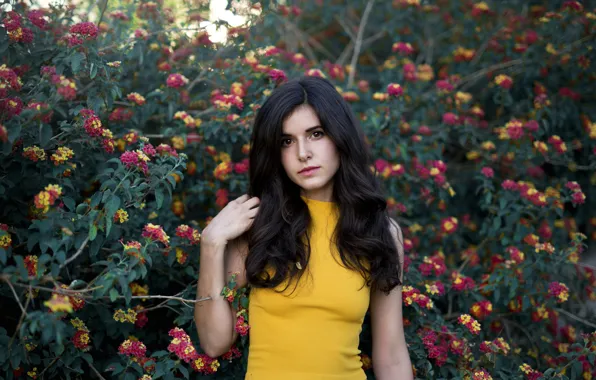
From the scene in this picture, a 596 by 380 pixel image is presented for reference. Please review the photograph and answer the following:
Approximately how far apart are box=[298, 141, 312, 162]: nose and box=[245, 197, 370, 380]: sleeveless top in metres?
0.31

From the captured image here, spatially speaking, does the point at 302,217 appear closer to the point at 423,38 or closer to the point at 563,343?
the point at 563,343

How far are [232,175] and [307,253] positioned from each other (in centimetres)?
80

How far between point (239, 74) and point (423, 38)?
1968 millimetres

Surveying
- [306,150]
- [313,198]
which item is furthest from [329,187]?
[306,150]

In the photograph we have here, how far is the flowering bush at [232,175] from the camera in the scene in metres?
1.69

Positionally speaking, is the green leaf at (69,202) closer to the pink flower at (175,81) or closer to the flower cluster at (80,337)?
the flower cluster at (80,337)

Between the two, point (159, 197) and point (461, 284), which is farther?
point (461, 284)

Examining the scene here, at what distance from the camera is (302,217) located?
187cm

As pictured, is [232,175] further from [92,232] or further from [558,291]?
[558,291]

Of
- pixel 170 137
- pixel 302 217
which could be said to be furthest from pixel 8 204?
pixel 302 217

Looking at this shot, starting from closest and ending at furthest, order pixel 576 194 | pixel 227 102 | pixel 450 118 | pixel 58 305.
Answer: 1. pixel 58 305
2. pixel 227 102
3. pixel 576 194
4. pixel 450 118

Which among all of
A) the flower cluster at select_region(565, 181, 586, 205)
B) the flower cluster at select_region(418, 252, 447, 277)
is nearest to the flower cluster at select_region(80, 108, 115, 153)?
the flower cluster at select_region(418, 252, 447, 277)

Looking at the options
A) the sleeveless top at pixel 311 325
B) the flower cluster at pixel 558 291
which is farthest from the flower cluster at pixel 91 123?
the flower cluster at pixel 558 291

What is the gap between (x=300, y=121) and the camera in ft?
5.85
